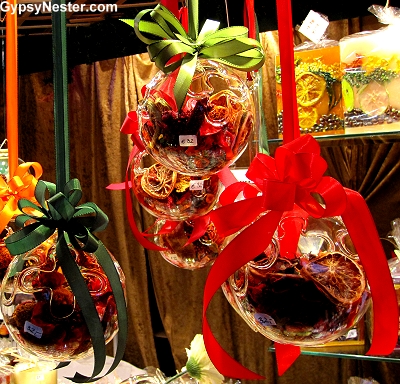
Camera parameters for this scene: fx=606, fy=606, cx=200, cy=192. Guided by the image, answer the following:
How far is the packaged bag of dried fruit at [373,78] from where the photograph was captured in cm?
156

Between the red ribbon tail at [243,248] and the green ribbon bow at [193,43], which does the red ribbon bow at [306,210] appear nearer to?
the red ribbon tail at [243,248]

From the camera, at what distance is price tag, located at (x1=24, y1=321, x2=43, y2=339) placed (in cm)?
64

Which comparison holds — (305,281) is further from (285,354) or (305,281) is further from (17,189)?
(17,189)

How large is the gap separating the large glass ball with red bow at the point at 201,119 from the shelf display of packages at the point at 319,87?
96 centimetres

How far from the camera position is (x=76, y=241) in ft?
2.06

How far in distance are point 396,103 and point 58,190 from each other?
117 centimetres

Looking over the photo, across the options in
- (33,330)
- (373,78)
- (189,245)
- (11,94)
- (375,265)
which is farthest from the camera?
(373,78)

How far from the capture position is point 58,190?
0.64 meters

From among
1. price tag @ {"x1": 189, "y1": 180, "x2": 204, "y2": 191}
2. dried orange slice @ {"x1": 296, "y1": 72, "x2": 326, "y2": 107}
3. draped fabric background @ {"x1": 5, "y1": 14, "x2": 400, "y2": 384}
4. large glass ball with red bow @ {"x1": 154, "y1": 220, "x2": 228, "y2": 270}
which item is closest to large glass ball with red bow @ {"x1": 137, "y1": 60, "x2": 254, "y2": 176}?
price tag @ {"x1": 189, "y1": 180, "x2": 204, "y2": 191}

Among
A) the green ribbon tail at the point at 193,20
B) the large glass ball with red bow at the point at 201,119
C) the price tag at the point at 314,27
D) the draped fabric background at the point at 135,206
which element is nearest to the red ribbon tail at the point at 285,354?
the large glass ball with red bow at the point at 201,119

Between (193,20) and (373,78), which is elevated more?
(373,78)

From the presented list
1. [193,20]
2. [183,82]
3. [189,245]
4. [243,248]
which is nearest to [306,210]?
[243,248]

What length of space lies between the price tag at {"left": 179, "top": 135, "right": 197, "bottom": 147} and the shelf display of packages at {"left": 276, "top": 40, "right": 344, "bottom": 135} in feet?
3.29

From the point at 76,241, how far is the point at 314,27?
48.8 inches
